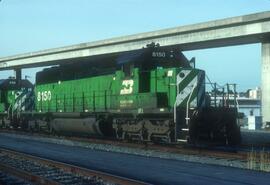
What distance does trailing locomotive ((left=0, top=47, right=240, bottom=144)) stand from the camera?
17750 mm

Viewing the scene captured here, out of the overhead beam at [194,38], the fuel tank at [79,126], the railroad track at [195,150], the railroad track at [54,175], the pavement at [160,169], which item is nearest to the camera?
the railroad track at [54,175]

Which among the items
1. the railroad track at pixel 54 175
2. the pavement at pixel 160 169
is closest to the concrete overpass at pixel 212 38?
the pavement at pixel 160 169

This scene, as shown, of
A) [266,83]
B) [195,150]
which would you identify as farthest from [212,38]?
[195,150]

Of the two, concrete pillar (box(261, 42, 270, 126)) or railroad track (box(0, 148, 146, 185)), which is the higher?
concrete pillar (box(261, 42, 270, 126))

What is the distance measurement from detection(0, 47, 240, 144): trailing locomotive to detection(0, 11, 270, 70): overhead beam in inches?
759

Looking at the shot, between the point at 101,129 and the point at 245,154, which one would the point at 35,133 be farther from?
the point at 245,154

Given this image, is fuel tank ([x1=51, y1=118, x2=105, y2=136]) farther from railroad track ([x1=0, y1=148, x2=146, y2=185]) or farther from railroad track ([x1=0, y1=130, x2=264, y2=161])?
railroad track ([x1=0, y1=148, x2=146, y2=185])

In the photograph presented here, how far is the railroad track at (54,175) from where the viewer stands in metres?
11.1

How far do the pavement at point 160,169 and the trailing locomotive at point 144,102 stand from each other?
2.06m

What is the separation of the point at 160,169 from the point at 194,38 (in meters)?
33.2

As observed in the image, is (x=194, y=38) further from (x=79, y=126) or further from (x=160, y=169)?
(x=160, y=169)

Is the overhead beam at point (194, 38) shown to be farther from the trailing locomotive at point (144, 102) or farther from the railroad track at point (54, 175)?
the railroad track at point (54, 175)

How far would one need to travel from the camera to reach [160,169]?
13.5 metres

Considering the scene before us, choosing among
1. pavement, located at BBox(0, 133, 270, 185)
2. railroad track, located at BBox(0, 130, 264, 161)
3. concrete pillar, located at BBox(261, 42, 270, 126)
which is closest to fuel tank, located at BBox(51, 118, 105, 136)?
railroad track, located at BBox(0, 130, 264, 161)
